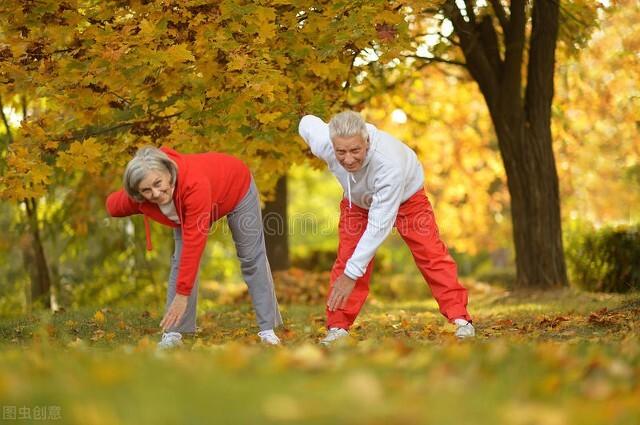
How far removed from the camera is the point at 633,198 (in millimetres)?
24406

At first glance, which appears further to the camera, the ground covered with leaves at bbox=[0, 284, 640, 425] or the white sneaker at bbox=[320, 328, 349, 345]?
the white sneaker at bbox=[320, 328, 349, 345]

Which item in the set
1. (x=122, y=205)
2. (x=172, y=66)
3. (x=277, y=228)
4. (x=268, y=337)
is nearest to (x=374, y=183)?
(x=268, y=337)

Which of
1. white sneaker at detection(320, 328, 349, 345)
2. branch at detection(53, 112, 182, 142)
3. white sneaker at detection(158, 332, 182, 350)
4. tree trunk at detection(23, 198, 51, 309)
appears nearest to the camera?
white sneaker at detection(158, 332, 182, 350)

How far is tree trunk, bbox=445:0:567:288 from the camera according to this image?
1084 centimetres

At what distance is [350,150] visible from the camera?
17.7ft

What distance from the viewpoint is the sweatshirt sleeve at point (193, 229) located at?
5.38 m

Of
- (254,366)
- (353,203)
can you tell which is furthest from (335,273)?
(254,366)

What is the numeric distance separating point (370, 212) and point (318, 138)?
2.20 ft

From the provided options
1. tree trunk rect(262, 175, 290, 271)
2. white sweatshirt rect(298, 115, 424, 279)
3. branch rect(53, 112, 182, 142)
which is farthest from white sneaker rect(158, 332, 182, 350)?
tree trunk rect(262, 175, 290, 271)

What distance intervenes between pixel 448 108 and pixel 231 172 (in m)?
10.4

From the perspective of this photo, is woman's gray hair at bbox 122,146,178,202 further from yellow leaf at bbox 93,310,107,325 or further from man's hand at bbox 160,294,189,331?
yellow leaf at bbox 93,310,107,325

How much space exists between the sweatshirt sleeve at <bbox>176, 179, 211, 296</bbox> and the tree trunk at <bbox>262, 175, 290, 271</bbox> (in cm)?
732

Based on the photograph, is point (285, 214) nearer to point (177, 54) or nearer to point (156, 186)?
point (177, 54)

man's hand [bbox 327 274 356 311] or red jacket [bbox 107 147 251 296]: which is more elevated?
red jacket [bbox 107 147 251 296]
